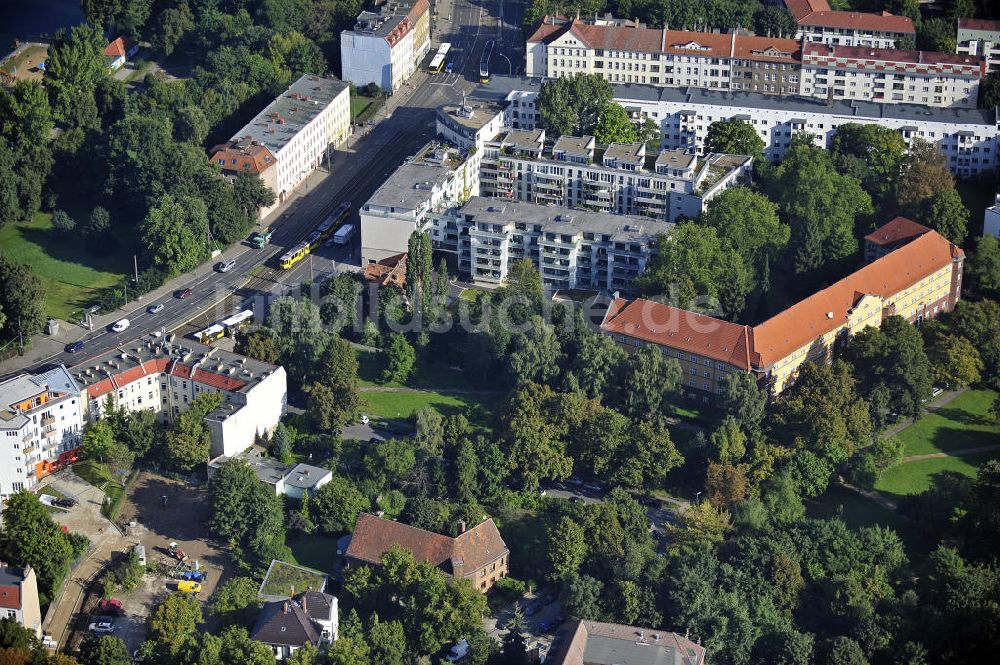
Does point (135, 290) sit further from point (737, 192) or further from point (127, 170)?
point (737, 192)

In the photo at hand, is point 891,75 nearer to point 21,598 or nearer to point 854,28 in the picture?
A: point 854,28

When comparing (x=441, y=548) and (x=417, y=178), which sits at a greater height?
(x=417, y=178)

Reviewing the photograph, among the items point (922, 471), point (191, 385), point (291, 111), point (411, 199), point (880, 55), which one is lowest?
point (922, 471)

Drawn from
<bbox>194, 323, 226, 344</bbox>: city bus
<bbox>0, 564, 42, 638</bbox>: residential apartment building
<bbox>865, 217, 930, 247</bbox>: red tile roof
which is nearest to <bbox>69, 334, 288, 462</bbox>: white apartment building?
<bbox>194, 323, 226, 344</bbox>: city bus

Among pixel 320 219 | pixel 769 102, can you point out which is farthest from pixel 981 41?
pixel 320 219

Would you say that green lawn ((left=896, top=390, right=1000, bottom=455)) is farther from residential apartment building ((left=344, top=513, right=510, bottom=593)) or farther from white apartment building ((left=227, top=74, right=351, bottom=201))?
white apartment building ((left=227, top=74, right=351, bottom=201))

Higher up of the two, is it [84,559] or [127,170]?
[127,170]

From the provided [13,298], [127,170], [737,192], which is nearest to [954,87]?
[737,192]
